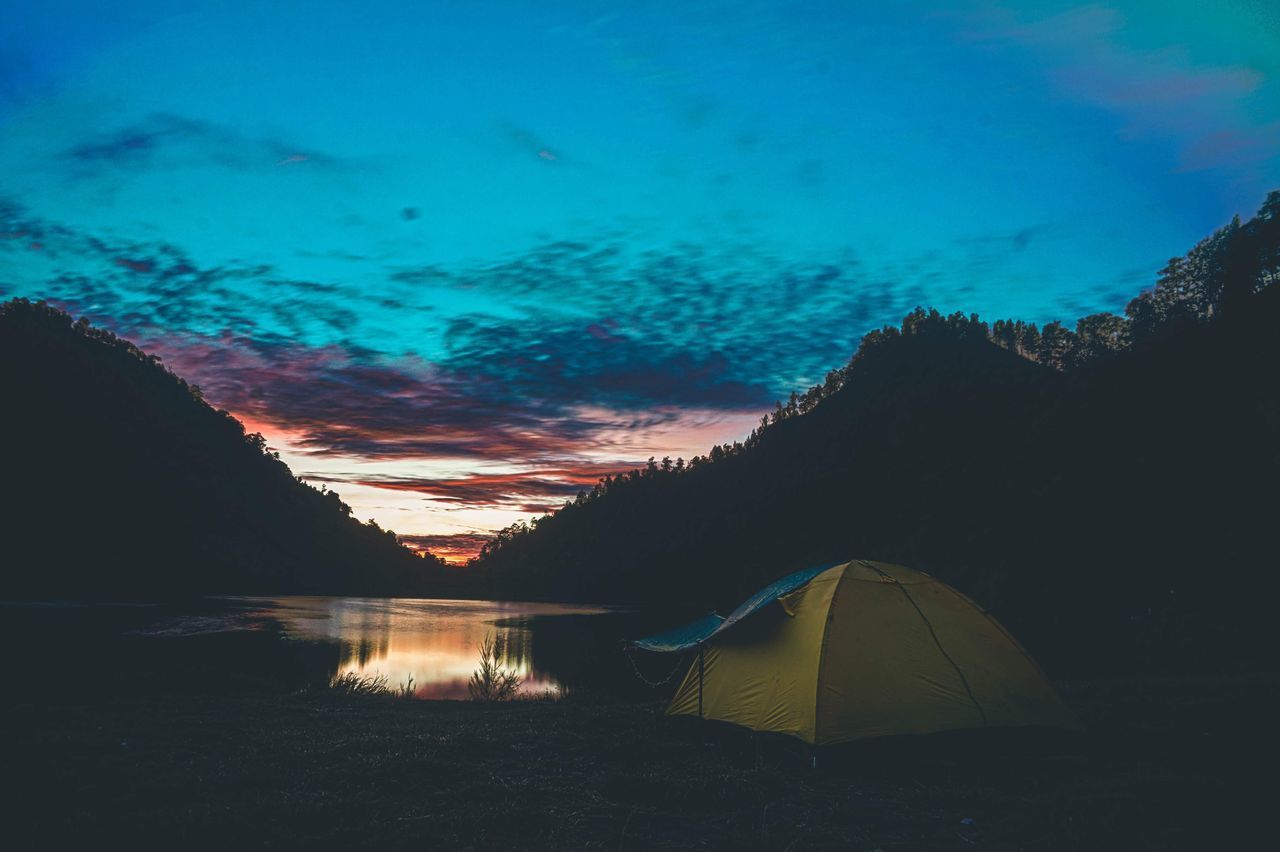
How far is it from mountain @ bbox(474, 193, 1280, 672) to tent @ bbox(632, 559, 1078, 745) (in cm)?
2080

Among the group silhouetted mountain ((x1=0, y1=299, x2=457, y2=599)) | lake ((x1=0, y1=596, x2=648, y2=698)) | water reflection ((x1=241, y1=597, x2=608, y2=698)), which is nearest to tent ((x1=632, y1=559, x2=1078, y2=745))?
lake ((x1=0, y1=596, x2=648, y2=698))

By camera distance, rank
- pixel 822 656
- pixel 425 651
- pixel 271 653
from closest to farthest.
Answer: pixel 822 656
pixel 271 653
pixel 425 651

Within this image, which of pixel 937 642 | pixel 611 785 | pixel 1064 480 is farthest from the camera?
pixel 1064 480

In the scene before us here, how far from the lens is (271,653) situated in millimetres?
32062

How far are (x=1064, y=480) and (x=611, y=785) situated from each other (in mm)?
59042

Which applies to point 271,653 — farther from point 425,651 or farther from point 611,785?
point 611,785

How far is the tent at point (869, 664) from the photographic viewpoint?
898 centimetres

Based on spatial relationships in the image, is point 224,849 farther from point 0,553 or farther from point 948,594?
point 0,553

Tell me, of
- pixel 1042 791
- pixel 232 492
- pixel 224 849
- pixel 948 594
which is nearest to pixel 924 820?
pixel 1042 791

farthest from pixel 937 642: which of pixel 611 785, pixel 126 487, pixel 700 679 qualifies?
pixel 126 487

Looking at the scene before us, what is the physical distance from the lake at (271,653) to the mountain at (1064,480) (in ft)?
79.4

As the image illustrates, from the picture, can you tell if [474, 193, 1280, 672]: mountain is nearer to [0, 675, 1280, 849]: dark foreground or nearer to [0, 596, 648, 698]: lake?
[0, 675, 1280, 849]: dark foreground

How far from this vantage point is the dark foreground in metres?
6.29

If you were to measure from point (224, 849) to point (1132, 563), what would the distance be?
49301mm
